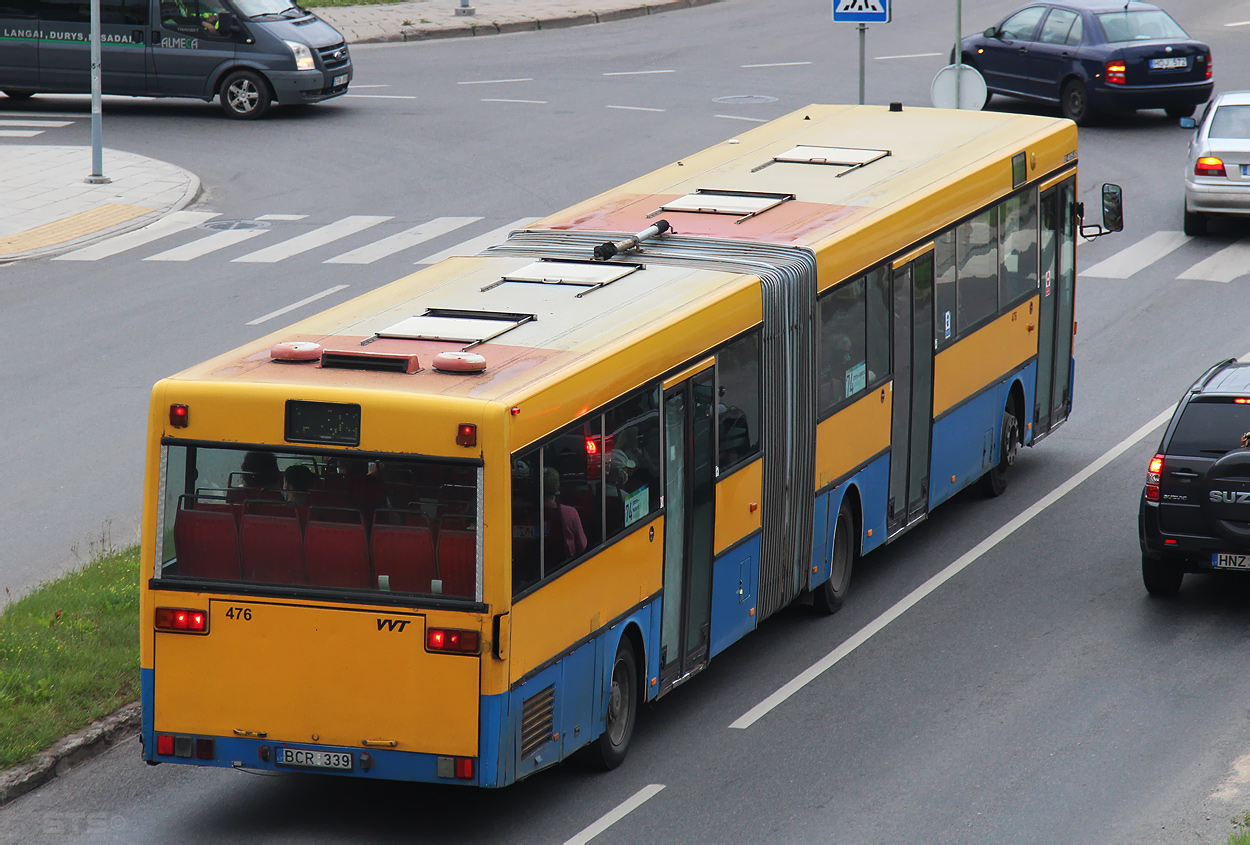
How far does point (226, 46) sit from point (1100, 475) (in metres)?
18.2

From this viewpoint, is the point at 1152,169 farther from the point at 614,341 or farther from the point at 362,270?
the point at 614,341

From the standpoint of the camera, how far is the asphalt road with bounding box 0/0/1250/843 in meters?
9.40

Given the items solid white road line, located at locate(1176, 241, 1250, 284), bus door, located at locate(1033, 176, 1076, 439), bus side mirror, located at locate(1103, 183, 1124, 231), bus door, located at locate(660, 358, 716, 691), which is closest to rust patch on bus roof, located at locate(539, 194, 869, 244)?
bus door, located at locate(660, 358, 716, 691)

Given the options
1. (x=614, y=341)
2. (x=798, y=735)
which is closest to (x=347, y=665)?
(x=614, y=341)

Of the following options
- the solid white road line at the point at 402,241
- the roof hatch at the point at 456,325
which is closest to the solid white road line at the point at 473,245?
the solid white road line at the point at 402,241

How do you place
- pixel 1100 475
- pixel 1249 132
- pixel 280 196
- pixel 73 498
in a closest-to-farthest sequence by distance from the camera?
pixel 73 498
pixel 1100 475
pixel 1249 132
pixel 280 196

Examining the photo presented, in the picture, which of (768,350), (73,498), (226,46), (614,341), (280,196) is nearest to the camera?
(614,341)

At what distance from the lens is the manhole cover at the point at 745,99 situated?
3034cm

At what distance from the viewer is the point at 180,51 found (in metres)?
28.9

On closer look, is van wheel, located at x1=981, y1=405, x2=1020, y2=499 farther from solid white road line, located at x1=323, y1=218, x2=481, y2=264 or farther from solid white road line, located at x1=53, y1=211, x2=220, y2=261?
solid white road line, located at x1=53, y1=211, x2=220, y2=261

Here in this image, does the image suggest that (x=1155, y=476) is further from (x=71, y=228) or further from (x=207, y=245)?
(x=71, y=228)

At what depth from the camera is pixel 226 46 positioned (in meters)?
28.9

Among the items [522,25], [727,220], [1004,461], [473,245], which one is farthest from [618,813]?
[522,25]

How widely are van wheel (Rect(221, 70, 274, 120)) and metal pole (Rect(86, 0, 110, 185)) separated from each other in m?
3.92
